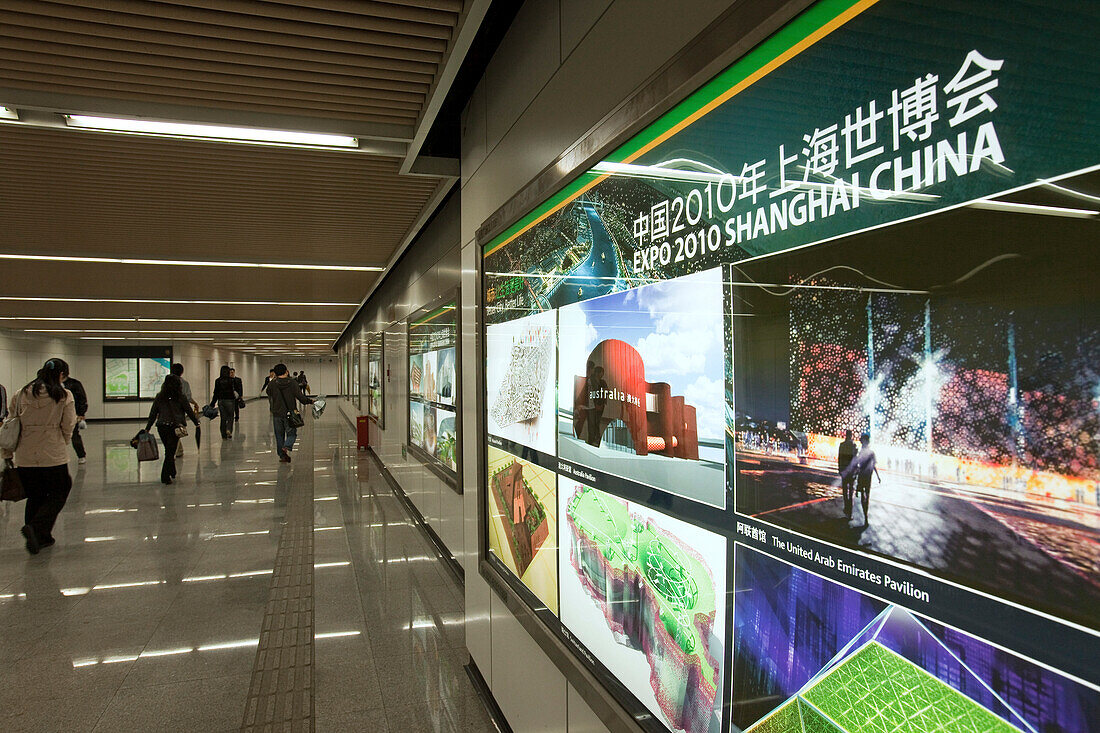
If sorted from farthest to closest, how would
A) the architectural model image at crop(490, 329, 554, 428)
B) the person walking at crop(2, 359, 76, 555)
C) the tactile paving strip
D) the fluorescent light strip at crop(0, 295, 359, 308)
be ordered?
1. the fluorescent light strip at crop(0, 295, 359, 308)
2. the person walking at crop(2, 359, 76, 555)
3. the tactile paving strip
4. the architectural model image at crop(490, 329, 554, 428)

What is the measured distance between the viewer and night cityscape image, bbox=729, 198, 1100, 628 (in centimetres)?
74

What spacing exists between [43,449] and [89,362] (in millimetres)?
22458

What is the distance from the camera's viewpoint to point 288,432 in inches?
501

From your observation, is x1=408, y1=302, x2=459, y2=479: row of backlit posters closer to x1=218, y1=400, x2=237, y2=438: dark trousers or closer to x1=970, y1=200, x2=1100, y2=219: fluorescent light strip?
x1=970, y1=200, x2=1100, y2=219: fluorescent light strip

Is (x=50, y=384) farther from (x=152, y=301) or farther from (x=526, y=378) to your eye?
(x=152, y=301)

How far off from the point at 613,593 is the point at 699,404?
0.74m

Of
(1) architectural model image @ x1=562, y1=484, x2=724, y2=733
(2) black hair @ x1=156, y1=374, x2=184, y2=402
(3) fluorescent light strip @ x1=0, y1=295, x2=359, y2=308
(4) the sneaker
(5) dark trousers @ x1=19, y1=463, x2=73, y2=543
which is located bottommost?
(4) the sneaker

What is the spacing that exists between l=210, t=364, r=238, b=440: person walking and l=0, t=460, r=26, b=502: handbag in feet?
26.8

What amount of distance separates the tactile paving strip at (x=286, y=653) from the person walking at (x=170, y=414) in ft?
14.6

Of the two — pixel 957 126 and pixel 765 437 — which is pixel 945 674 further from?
pixel 957 126

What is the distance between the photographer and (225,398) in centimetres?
1498

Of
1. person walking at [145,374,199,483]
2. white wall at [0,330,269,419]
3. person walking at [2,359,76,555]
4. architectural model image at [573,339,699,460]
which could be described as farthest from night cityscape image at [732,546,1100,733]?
white wall at [0,330,269,419]

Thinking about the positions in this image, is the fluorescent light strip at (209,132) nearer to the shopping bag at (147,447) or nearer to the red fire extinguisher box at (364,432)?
the shopping bag at (147,447)

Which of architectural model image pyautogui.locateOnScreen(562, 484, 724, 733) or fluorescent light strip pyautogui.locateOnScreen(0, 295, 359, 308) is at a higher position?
fluorescent light strip pyautogui.locateOnScreen(0, 295, 359, 308)
